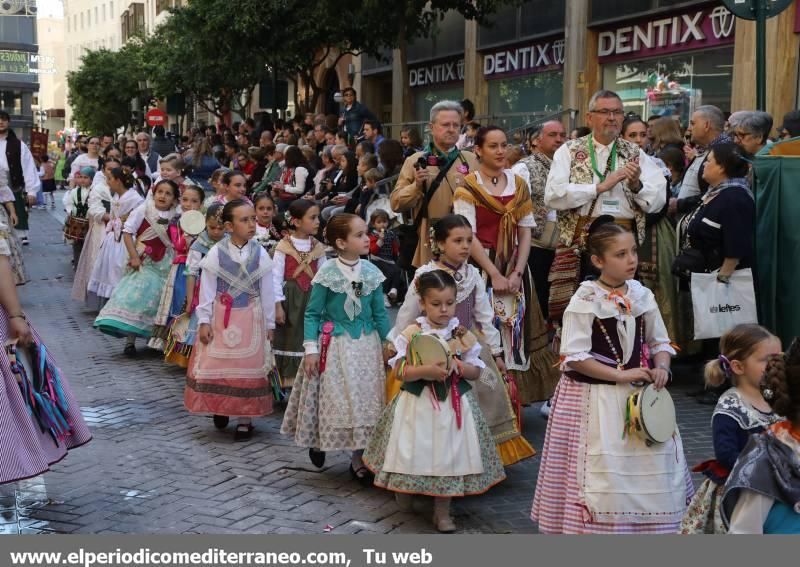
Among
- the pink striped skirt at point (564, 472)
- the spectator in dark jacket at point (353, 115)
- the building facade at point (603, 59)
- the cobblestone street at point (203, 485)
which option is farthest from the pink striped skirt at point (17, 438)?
the spectator in dark jacket at point (353, 115)

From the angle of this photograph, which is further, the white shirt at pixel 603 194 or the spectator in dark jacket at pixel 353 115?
the spectator in dark jacket at pixel 353 115

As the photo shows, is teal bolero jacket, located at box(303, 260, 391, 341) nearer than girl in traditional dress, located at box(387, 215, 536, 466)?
No

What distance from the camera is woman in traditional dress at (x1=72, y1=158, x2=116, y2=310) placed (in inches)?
530

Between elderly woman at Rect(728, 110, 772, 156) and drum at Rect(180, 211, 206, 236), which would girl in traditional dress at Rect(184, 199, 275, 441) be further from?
elderly woman at Rect(728, 110, 772, 156)

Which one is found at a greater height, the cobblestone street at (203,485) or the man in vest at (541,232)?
the man in vest at (541,232)

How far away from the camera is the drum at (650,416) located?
4758mm

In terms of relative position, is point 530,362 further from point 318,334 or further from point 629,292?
point 629,292

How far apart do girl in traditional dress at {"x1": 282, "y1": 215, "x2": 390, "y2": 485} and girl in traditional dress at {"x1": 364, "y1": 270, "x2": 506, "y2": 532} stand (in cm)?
60

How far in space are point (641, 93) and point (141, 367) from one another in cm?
1137

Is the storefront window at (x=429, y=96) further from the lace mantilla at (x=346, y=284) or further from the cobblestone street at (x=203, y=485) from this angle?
the lace mantilla at (x=346, y=284)

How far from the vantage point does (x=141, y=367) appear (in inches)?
398

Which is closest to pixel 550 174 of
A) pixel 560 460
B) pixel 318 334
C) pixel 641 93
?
pixel 318 334

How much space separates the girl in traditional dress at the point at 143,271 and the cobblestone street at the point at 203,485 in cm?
127

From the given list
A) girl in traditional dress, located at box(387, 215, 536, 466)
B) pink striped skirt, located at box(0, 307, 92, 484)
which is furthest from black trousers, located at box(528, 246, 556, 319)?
pink striped skirt, located at box(0, 307, 92, 484)
